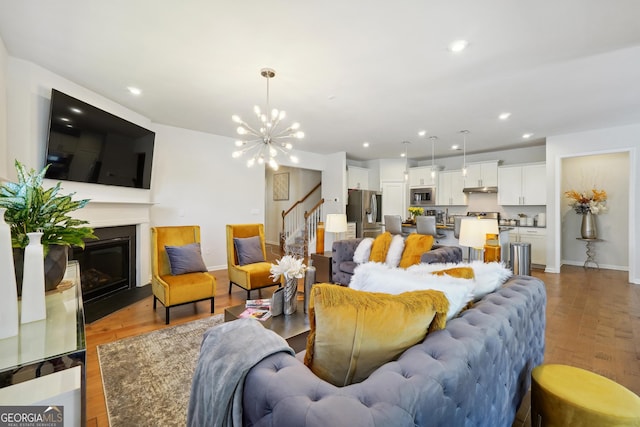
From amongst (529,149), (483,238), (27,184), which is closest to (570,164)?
(529,149)

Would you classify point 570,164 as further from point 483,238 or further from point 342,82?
point 342,82

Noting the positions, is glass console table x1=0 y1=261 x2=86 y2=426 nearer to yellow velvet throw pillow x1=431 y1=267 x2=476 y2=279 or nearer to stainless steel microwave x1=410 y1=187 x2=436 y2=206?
yellow velvet throw pillow x1=431 y1=267 x2=476 y2=279

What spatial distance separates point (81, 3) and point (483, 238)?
3.89m

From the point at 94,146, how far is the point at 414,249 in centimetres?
428

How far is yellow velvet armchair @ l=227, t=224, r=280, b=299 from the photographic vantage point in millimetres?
3664

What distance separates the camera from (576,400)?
1.27 metres

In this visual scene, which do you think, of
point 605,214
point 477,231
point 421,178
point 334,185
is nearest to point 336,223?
point 477,231

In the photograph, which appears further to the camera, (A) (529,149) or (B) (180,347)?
(A) (529,149)

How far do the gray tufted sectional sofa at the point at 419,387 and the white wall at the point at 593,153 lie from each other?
547cm

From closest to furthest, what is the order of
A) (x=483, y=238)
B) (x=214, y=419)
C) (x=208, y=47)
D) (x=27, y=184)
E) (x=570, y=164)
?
(x=214, y=419), (x=27, y=184), (x=208, y=47), (x=483, y=238), (x=570, y=164)

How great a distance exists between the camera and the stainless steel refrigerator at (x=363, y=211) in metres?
7.14

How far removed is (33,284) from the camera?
1.06 m

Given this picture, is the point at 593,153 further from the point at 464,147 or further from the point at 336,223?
the point at 336,223

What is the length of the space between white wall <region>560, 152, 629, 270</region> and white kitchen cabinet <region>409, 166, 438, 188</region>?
280 centimetres
